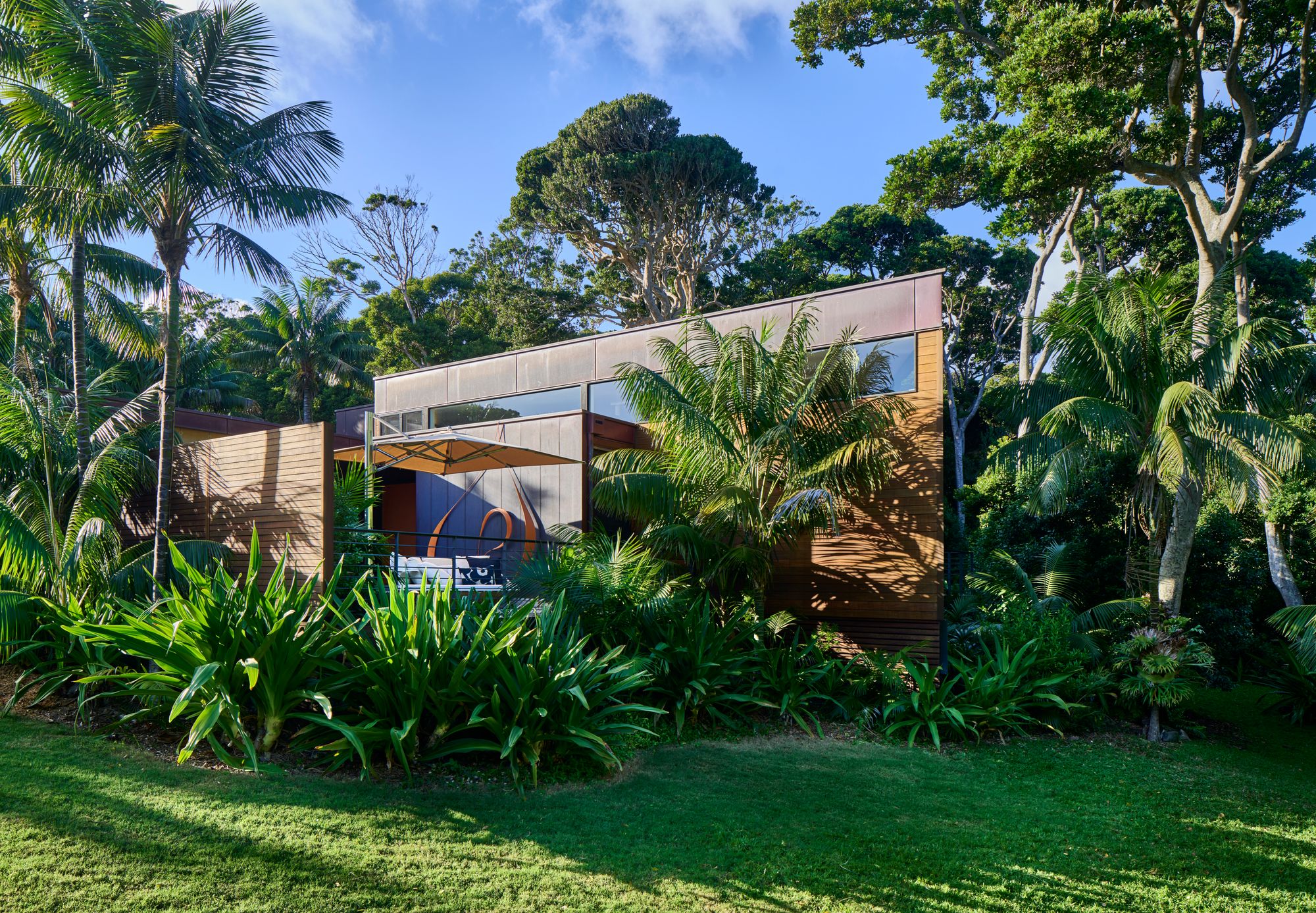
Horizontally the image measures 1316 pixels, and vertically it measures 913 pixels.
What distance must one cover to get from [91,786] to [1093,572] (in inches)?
528

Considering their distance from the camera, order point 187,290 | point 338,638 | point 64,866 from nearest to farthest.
Answer: point 64,866 < point 338,638 < point 187,290

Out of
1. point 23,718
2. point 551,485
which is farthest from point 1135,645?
point 23,718

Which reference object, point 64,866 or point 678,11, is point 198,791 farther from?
point 678,11

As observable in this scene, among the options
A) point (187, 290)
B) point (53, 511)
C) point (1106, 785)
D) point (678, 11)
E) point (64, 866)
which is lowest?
point (1106, 785)

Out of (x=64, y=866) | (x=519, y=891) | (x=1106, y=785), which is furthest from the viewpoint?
(x=1106, y=785)

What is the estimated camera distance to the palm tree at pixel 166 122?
7.77 m

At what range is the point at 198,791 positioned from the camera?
4887mm

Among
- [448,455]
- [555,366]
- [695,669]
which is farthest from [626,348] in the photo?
[695,669]

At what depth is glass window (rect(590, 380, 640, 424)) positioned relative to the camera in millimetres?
13445

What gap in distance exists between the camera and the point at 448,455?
36.0 ft

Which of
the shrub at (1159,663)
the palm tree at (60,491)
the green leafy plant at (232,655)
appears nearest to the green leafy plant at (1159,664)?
the shrub at (1159,663)

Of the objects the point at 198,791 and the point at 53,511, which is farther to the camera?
the point at 53,511

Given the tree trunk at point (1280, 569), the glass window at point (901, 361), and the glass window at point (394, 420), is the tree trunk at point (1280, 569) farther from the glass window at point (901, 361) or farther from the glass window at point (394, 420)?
the glass window at point (394, 420)

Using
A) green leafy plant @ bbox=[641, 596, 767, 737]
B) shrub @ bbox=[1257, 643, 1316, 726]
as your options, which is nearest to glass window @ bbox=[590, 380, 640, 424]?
green leafy plant @ bbox=[641, 596, 767, 737]
